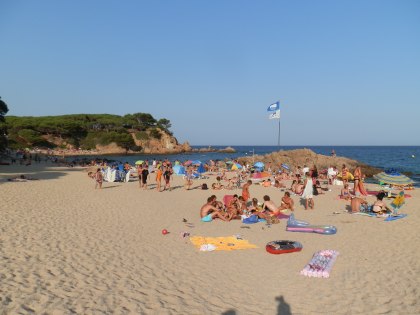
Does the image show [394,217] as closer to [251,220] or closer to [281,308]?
[251,220]

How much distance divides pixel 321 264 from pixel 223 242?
2.44 meters

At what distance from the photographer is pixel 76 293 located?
15.3 ft

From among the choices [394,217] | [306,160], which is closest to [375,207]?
[394,217]

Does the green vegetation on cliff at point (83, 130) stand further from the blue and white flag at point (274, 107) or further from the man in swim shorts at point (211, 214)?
the man in swim shorts at point (211, 214)

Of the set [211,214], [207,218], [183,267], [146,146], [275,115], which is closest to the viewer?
[183,267]

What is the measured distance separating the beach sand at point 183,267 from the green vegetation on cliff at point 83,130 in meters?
56.3

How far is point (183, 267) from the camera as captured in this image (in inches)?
244

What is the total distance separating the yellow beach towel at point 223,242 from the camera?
24.6 ft

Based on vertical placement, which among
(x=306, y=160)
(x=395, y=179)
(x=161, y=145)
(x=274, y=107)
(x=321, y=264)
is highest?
(x=274, y=107)

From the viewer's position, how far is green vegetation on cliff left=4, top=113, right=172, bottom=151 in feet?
206

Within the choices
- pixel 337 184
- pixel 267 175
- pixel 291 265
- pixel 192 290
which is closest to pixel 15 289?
pixel 192 290

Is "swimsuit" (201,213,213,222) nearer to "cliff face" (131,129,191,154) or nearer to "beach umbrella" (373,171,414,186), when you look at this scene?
"beach umbrella" (373,171,414,186)

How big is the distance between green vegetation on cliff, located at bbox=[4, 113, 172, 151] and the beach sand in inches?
2215

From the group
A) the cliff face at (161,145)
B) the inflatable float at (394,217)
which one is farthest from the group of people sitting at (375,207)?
the cliff face at (161,145)
